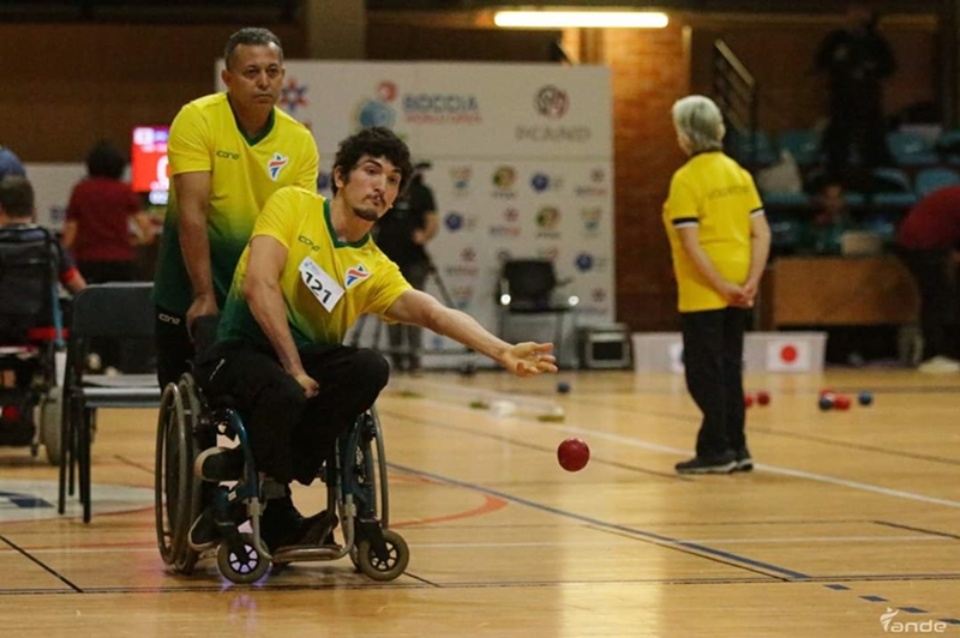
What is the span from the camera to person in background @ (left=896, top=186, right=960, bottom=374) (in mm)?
18297

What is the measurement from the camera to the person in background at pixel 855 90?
796 inches

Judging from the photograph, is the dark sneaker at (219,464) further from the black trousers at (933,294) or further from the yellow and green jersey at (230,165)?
the black trousers at (933,294)

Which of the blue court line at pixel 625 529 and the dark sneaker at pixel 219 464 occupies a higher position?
the dark sneaker at pixel 219 464

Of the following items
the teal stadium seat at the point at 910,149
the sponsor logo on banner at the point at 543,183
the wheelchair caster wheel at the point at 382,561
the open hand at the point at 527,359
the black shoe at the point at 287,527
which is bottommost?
the wheelchair caster wheel at the point at 382,561

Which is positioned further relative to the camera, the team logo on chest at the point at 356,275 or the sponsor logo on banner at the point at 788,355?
the sponsor logo on banner at the point at 788,355

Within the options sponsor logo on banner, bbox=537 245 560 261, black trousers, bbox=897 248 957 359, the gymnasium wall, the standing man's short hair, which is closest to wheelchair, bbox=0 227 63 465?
the standing man's short hair

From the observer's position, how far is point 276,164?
6.30 metres

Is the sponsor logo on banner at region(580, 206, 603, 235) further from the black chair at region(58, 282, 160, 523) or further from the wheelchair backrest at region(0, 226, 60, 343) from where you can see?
the black chair at region(58, 282, 160, 523)

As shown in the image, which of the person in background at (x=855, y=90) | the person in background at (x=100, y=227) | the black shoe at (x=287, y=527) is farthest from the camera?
the person in background at (x=855, y=90)

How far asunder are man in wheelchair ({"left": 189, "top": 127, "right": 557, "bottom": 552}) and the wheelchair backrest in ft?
12.4

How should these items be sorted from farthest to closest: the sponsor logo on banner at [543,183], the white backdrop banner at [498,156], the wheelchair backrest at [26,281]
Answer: the sponsor logo on banner at [543,183] < the white backdrop banner at [498,156] < the wheelchair backrest at [26,281]

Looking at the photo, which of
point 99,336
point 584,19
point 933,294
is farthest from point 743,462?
point 584,19

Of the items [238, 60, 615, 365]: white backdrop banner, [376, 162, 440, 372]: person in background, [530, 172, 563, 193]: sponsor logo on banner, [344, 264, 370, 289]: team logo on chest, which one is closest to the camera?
[344, 264, 370, 289]: team logo on chest

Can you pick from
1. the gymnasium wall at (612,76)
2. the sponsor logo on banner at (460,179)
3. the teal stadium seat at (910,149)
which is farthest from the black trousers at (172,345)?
the teal stadium seat at (910,149)
